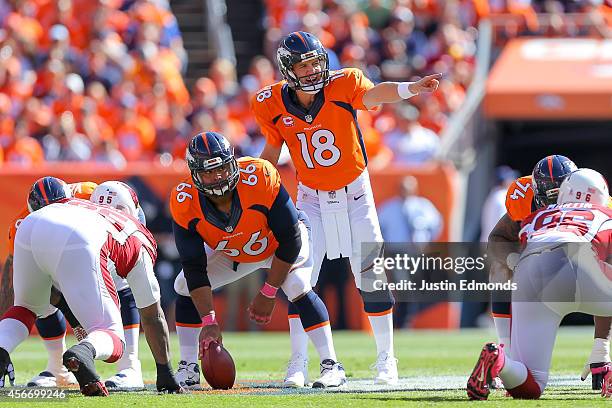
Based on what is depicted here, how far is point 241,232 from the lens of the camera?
7617mm

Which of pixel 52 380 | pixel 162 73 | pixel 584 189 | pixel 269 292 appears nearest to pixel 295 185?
pixel 162 73

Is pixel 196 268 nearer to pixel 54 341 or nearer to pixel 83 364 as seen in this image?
pixel 83 364

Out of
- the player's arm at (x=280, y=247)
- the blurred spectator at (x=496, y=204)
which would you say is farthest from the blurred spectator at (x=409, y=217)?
the player's arm at (x=280, y=247)

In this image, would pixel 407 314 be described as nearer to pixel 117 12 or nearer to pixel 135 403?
pixel 117 12

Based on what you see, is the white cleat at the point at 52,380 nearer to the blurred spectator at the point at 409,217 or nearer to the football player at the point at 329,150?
the football player at the point at 329,150

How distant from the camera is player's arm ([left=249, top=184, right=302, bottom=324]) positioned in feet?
24.6

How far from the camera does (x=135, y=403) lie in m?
6.67

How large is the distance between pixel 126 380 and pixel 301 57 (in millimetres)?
2400

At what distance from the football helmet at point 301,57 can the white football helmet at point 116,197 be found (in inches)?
52.3

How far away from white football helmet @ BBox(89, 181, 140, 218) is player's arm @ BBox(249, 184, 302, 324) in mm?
1053

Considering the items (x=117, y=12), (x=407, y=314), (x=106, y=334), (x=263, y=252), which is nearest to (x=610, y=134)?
(x=407, y=314)

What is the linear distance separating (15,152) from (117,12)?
365 centimetres

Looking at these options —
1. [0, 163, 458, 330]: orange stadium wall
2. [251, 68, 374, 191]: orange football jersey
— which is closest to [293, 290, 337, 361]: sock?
[251, 68, 374, 191]: orange football jersey

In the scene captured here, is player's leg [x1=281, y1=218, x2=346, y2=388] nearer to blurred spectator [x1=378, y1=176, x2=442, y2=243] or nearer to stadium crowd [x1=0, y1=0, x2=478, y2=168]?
blurred spectator [x1=378, y1=176, x2=442, y2=243]
